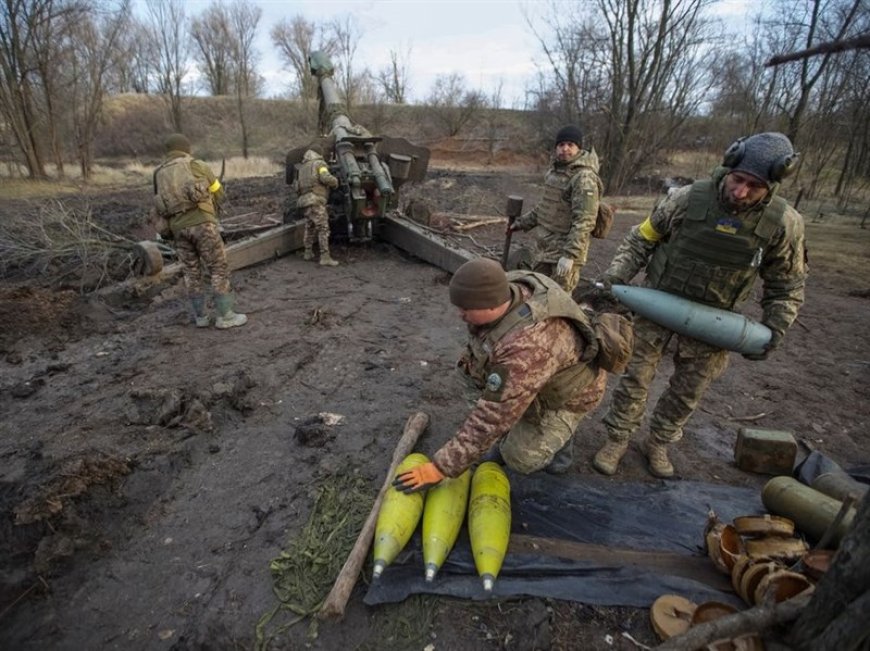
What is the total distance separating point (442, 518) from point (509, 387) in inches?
28.7

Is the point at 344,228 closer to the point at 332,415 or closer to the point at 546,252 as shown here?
the point at 546,252

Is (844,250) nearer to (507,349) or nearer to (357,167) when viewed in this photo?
(357,167)

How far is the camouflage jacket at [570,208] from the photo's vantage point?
4.30 meters

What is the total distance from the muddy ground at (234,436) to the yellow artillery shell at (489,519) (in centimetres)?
20

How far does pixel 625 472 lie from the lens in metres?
3.29

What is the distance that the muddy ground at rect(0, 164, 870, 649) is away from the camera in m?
2.27

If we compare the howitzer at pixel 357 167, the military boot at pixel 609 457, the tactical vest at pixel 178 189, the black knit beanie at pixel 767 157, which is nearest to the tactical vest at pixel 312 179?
the howitzer at pixel 357 167

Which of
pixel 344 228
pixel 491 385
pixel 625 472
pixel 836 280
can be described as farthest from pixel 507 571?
pixel 836 280

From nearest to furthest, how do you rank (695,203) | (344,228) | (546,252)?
(695,203) < (546,252) < (344,228)

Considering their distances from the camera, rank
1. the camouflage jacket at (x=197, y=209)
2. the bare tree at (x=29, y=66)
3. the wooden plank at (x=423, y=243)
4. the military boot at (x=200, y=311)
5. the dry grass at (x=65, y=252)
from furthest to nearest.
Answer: the bare tree at (x=29, y=66) < the wooden plank at (x=423, y=243) < the dry grass at (x=65, y=252) < the military boot at (x=200, y=311) < the camouflage jacket at (x=197, y=209)

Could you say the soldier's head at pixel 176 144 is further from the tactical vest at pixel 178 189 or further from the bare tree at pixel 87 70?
the bare tree at pixel 87 70

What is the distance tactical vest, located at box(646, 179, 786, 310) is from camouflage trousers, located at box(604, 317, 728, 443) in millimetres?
288

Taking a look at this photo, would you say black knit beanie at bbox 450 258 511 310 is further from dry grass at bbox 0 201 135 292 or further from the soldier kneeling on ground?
dry grass at bbox 0 201 135 292

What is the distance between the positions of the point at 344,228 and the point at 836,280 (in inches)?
306
